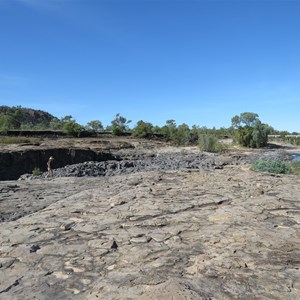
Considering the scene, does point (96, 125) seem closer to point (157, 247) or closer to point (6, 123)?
point (6, 123)

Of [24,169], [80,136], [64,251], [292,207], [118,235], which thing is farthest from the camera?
[80,136]

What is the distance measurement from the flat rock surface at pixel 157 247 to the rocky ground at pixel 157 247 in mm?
12

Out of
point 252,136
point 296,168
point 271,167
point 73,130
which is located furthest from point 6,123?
point 271,167

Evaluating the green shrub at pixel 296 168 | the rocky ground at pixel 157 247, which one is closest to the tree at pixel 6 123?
the green shrub at pixel 296 168

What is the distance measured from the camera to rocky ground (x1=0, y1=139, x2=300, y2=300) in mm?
3910

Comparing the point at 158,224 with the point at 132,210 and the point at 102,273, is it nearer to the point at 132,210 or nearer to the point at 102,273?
the point at 132,210

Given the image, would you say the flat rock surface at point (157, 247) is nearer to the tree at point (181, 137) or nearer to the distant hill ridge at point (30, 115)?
the tree at point (181, 137)

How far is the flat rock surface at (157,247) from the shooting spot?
3910 millimetres

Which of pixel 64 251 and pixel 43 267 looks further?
pixel 64 251

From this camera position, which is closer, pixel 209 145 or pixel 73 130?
pixel 209 145

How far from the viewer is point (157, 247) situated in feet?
17.0

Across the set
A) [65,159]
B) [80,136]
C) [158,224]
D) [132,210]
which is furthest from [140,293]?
[80,136]

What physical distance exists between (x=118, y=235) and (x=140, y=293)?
209 cm

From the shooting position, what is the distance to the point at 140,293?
375 cm
